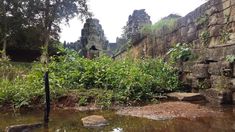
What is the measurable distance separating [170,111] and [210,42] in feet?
9.63

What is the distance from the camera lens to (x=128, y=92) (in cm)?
675

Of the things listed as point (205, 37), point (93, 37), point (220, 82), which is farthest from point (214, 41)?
point (93, 37)

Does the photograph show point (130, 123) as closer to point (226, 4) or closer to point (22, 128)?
point (22, 128)

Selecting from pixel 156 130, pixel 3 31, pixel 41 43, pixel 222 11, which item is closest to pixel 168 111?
pixel 156 130

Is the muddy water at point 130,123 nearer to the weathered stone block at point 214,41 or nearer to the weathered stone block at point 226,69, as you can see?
the weathered stone block at point 226,69

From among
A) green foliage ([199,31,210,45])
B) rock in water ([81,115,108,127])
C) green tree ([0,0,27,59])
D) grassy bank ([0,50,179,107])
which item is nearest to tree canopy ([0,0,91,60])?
green tree ([0,0,27,59])

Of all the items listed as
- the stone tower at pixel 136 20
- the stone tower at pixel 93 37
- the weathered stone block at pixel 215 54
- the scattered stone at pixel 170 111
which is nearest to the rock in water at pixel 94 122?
the scattered stone at pixel 170 111

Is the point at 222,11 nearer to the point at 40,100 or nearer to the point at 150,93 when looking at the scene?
the point at 150,93

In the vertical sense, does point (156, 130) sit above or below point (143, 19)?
below

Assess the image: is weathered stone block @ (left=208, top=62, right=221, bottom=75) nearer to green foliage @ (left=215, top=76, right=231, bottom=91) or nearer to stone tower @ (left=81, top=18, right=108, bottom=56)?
green foliage @ (left=215, top=76, right=231, bottom=91)

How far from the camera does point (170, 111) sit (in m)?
5.33

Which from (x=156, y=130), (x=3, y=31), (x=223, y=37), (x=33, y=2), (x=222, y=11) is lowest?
(x=156, y=130)

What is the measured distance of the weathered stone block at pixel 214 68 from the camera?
633 cm

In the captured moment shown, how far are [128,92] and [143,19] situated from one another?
13.6m
